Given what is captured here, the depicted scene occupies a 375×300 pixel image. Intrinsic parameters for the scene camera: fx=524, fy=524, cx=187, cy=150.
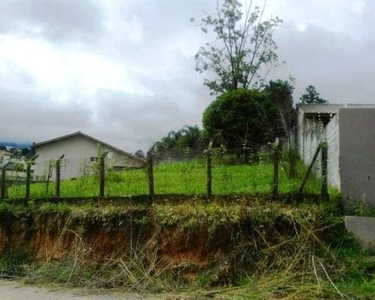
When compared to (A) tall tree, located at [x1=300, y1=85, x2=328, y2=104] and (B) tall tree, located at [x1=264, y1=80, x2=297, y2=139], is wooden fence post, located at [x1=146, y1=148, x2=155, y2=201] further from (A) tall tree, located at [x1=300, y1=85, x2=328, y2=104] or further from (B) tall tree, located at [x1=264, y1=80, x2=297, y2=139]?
(A) tall tree, located at [x1=300, y1=85, x2=328, y2=104]

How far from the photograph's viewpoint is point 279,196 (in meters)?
11.5

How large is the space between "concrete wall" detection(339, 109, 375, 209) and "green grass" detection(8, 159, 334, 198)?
84 cm

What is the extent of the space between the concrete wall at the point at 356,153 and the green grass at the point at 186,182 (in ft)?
2.76

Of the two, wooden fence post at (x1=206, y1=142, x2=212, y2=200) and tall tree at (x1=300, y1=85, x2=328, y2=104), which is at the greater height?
tall tree at (x1=300, y1=85, x2=328, y2=104)

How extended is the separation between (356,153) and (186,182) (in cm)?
425

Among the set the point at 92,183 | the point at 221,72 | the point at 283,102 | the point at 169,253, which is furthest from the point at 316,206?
the point at 221,72

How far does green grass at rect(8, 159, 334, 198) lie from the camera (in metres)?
12.4

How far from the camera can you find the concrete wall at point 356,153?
10891 millimetres

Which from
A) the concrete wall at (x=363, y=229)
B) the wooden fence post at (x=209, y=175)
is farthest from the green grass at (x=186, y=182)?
the concrete wall at (x=363, y=229)

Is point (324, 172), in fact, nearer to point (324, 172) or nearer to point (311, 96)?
point (324, 172)

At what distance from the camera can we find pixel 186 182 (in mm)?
13172

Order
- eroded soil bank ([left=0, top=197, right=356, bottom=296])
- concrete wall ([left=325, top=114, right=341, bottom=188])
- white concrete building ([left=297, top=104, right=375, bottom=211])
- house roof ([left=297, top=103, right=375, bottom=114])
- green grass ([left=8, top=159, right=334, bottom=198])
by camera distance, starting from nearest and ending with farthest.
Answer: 1. eroded soil bank ([left=0, top=197, right=356, bottom=296])
2. white concrete building ([left=297, top=104, right=375, bottom=211])
3. concrete wall ([left=325, top=114, right=341, bottom=188])
4. green grass ([left=8, top=159, right=334, bottom=198])
5. house roof ([left=297, top=103, right=375, bottom=114])

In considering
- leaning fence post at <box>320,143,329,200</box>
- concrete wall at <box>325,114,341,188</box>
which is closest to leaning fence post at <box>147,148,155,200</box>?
leaning fence post at <box>320,143,329,200</box>

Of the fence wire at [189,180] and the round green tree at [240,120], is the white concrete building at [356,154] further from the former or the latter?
the round green tree at [240,120]
